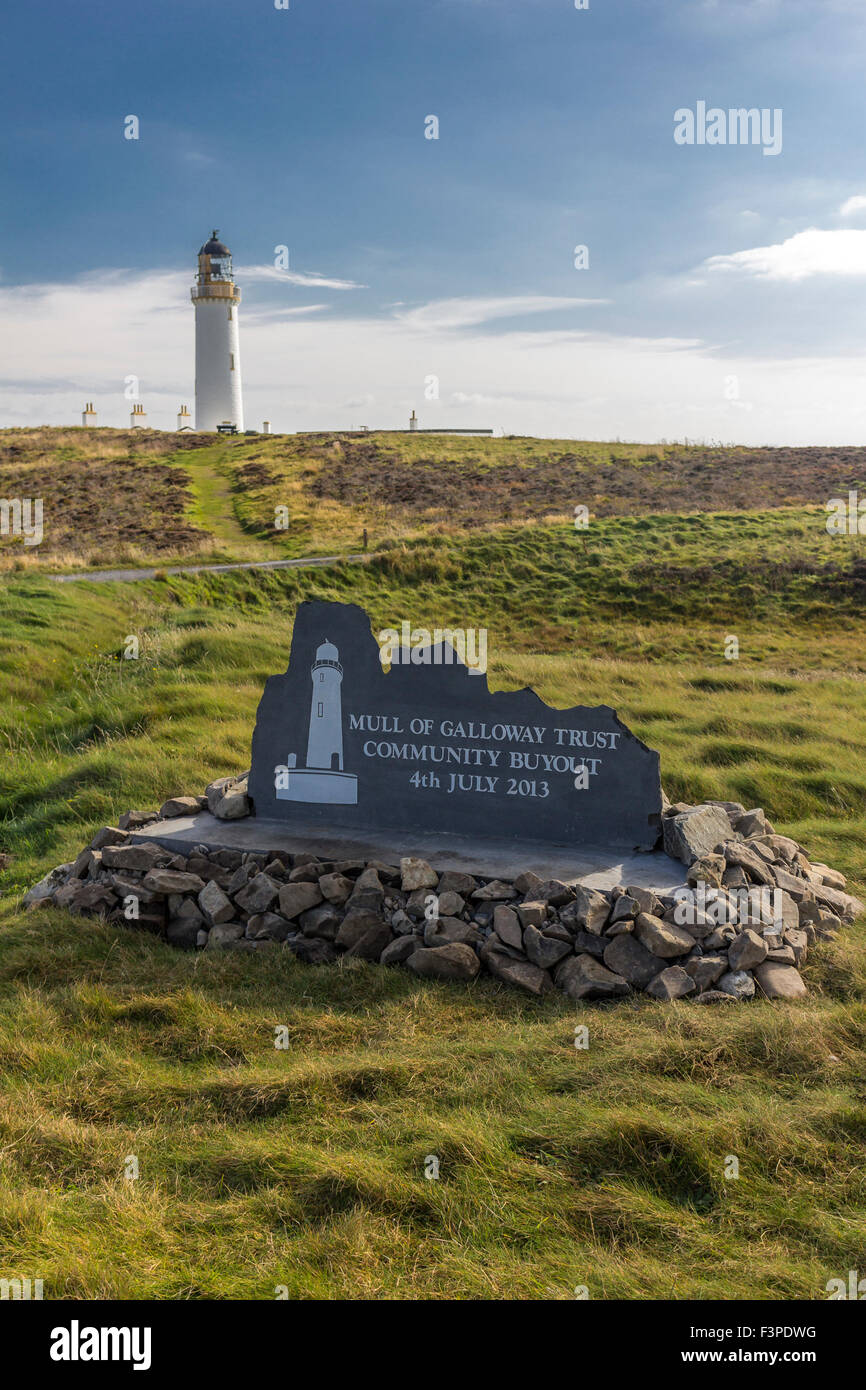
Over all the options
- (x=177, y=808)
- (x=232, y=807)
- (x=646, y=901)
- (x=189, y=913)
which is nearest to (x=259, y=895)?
(x=189, y=913)

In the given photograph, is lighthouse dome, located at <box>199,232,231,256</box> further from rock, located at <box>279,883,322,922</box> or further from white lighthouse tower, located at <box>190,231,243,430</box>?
rock, located at <box>279,883,322,922</box>

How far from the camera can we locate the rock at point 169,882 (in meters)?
6.39

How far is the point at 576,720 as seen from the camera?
6656mm

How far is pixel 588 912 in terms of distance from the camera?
219 inches

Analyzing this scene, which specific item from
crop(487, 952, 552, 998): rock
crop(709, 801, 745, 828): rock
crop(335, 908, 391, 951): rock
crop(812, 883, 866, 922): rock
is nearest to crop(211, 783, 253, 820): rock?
crop(335, 908, 391, 951): rock

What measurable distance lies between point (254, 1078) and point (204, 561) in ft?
67.8

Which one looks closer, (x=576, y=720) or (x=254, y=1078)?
(x=254, y=1078)

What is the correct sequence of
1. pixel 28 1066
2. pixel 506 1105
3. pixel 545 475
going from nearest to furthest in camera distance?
pixel 506 1105 < pixel 28 1066 < pixel 545 475

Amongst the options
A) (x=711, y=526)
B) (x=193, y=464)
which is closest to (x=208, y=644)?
(x=711, y=526)

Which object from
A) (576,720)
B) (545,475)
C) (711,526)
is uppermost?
(545,475)

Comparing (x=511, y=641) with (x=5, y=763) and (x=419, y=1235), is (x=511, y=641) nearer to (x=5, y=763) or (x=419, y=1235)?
(x=5, y=763)

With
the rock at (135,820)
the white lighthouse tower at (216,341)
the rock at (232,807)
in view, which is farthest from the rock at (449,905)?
the white lighthouse tower at (216,341)

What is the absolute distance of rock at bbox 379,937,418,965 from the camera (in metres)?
5.80

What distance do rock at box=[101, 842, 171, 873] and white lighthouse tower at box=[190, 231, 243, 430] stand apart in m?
62.6
